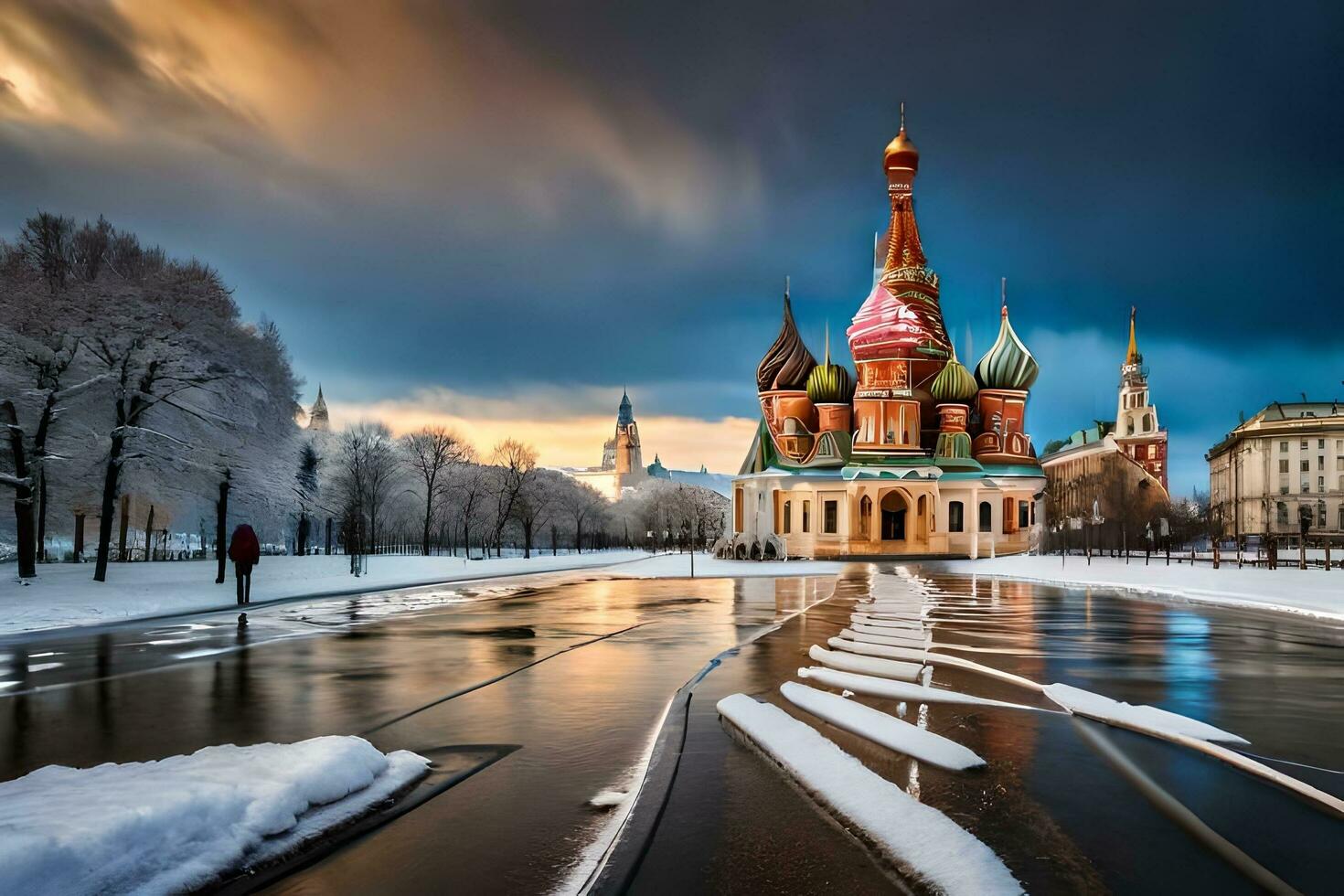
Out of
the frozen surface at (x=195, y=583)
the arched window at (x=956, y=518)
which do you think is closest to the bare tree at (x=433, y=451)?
the frozen surface at (x=195, y=583)

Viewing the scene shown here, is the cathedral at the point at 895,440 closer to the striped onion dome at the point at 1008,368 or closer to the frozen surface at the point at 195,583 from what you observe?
the striped onion dome at the point at 1008,368

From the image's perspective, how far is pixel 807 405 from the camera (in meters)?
69.2

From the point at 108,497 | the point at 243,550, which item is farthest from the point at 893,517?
the point at 243,550

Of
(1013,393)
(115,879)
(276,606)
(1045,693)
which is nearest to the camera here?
(115,879)

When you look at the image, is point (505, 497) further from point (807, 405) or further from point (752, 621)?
point (752, 621)

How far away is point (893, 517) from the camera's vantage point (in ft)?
209

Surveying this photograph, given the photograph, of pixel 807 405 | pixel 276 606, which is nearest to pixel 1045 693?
pixel 276 606

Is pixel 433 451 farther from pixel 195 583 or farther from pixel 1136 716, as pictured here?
pixel 1136 716

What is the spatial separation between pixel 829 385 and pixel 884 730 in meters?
61.3

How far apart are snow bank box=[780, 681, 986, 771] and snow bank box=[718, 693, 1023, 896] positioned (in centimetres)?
48

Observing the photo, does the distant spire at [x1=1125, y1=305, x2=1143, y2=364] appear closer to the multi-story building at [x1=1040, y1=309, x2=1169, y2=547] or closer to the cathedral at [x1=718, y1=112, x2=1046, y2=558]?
the multi-story building at [x1=1040, y1=309, x2=1169, y2=547]

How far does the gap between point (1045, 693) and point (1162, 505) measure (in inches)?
3794

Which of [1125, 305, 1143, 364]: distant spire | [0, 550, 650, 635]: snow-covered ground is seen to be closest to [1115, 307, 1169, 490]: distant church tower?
[1125, 305, 1143, 364]: distant spire

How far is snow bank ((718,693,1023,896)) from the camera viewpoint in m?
4.43
